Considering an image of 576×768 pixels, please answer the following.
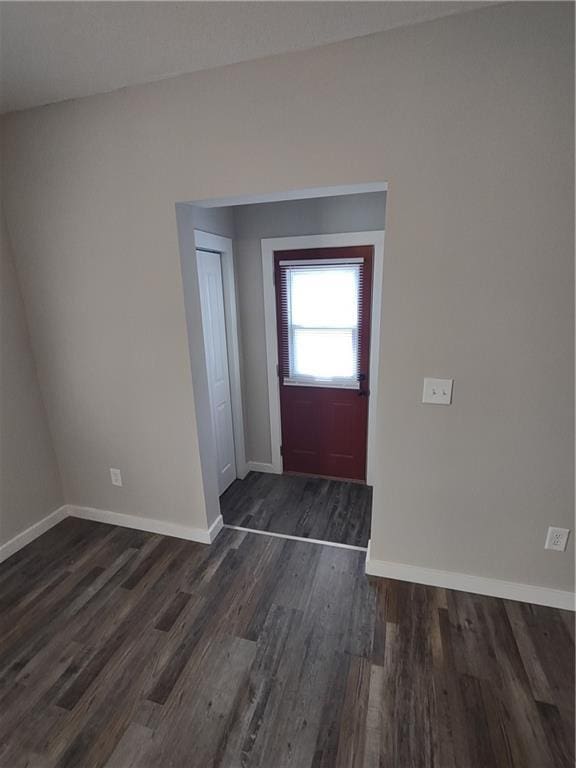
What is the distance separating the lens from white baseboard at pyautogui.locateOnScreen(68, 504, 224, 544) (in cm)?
244

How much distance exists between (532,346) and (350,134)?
1.26m

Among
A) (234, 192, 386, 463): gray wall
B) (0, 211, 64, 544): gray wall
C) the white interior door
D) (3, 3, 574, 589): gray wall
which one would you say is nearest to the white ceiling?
(3, 3, 574, 589): gray wall

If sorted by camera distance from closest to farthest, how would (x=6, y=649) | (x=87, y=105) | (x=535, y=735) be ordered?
(x=535, y=735), (x=6, y=649), (x=87, y=105)

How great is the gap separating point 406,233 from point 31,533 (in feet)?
10.0

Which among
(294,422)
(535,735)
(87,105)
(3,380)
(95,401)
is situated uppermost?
(87,105)

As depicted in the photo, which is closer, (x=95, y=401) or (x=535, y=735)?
(x=535, y=735)

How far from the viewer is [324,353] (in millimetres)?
3088

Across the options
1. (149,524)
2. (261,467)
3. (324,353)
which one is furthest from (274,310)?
(149,524)

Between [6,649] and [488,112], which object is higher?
[488,112]

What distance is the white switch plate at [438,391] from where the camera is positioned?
1745 millimetres

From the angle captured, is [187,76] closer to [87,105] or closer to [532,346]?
[87,105]

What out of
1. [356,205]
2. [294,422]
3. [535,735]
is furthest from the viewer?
[294,422]

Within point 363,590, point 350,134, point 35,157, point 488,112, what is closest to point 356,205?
point 350,134

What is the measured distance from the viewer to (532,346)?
1604 mm
